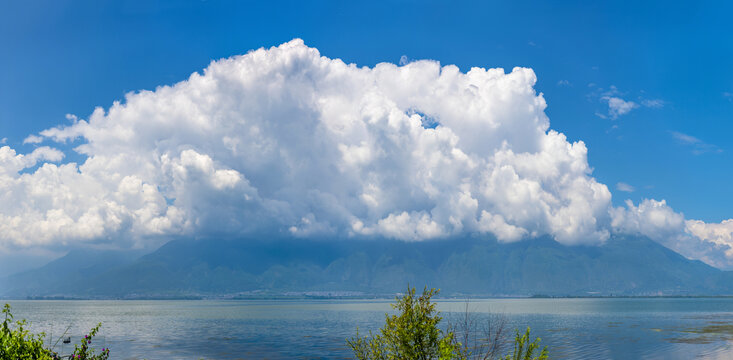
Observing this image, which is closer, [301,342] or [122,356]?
[122,356]

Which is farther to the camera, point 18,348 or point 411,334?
point 411,334

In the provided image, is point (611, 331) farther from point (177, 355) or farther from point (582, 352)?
point (177, 355)

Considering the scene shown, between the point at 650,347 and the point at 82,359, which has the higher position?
the point at 82,359

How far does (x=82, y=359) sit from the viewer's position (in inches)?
1000

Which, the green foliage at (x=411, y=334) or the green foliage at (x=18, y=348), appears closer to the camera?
the green foliage at (x=18, y=348)

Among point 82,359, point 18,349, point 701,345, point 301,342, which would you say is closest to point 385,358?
point 82,359

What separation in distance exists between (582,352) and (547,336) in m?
34.7

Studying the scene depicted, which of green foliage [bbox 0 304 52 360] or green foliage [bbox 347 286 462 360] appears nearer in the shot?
green foliage [bbox 0 304 52 360]

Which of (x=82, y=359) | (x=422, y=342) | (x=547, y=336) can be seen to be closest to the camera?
(x=82, y=359)

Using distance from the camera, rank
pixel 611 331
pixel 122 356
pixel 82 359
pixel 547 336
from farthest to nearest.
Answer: pixel 611 331
pixel 547 336
pixel 122 356
pixel 82 359

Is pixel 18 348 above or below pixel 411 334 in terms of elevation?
above

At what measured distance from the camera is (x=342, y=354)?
98.1 m

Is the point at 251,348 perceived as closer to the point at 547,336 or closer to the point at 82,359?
the point at 547,336

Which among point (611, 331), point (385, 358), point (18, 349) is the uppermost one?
point (18, 349)
